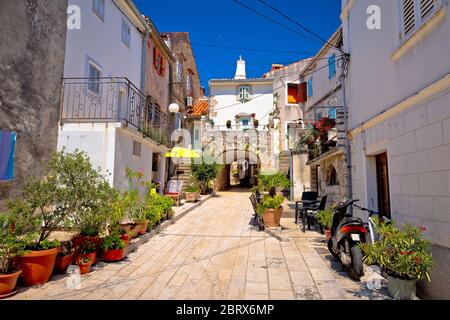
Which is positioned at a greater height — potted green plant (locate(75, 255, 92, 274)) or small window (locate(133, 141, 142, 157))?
small window (locate(133, 141, 142, 157))

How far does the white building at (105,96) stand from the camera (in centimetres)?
715

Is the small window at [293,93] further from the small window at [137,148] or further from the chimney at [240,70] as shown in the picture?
the small window at [137,148]

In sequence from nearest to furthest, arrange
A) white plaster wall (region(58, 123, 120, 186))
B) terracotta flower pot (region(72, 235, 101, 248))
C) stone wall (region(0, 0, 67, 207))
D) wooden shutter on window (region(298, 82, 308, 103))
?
1. terracotta flower pot (region(72, 235, 101, 248))
2. stone wall (region(0, 0, 67, 207))
3. white plaster wall (region(58, 123, 120, 186))
4. wooden shutter on window (region(298, 82, 308, 103))

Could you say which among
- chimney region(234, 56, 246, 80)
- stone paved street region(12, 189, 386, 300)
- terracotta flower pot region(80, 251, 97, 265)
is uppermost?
chimney region(234, 56, 246, 80)

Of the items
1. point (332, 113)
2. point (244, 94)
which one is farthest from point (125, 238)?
point (244, 94)

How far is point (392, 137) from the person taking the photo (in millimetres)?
5547

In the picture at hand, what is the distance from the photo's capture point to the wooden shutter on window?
53.2 feet

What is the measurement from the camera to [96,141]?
7133 millimetres

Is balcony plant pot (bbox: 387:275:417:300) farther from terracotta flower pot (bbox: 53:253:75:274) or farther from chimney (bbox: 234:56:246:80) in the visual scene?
chimney (bbox: 234:56:246:80)

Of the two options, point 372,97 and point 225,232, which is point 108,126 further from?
point 372,97

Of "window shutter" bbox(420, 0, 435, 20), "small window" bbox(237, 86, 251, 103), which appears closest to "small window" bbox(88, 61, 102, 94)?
"window shutter" bbox(420, 0, 435, 20)

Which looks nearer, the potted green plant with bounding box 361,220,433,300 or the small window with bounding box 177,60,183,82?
the potted green plant with bounding box 361,220,433,300
